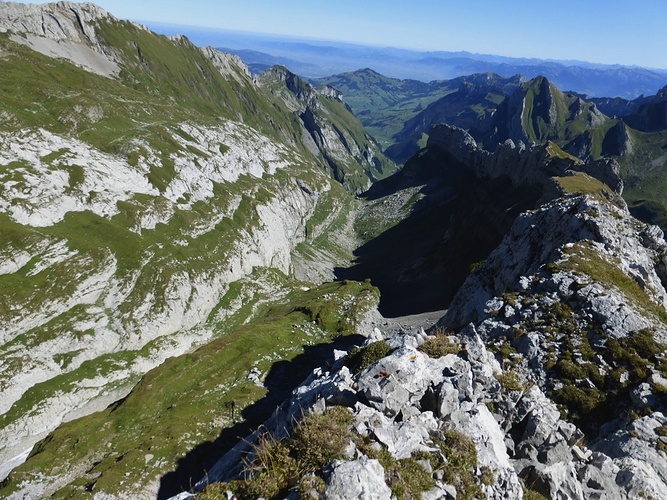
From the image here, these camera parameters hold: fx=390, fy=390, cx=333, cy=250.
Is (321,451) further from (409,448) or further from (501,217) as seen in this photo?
(501,217)

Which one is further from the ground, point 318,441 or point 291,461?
point 318,441

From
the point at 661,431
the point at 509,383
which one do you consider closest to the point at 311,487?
the point at 509,383

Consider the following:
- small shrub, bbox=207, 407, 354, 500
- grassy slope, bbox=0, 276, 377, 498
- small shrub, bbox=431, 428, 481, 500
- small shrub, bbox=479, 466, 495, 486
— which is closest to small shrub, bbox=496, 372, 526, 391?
small shrub, bbox=431, 428, 481, 500

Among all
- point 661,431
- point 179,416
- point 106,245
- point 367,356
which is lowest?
point 179,416

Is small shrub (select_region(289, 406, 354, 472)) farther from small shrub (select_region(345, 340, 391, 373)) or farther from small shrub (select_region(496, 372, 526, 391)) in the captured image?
small shrub (select_region(496, 372, 526, 391))

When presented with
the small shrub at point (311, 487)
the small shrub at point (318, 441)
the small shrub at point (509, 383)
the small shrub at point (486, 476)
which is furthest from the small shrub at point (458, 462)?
the small shrub at point (509, 383)

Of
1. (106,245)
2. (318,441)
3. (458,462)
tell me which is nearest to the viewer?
(318,441)

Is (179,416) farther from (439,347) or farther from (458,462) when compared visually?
(458,462)
